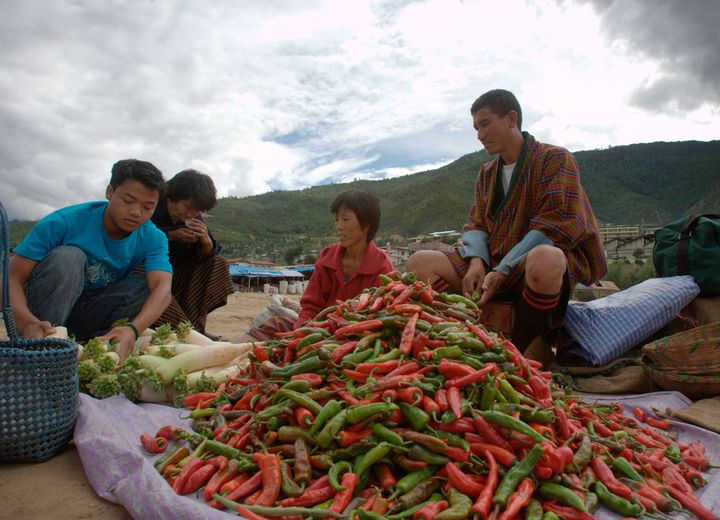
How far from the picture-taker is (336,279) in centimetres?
469

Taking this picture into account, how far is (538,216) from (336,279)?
6.21ft

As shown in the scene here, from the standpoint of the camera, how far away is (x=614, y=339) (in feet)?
15.1

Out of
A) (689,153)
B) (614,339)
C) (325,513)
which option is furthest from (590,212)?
(689,153)

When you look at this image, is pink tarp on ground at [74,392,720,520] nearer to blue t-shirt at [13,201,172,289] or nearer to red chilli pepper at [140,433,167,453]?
red chilli pepper at [140,433,167,453]

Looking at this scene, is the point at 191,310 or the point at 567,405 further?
the point at 191,310

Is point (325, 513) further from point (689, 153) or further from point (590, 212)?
point (689, 153)

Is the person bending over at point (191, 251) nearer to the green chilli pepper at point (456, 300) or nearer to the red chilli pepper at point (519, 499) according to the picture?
the green chilli pepper at point (456, 300)

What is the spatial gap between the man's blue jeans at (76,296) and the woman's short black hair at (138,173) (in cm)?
65

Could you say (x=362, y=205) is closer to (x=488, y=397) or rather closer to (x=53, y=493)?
(x=488, y=397)

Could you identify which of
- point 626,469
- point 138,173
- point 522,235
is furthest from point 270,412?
point 522,235

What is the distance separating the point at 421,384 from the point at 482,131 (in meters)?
2.99

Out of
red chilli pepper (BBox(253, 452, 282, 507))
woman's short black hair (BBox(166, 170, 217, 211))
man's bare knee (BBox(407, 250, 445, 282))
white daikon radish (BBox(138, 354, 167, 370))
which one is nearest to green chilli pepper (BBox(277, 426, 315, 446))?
red chilli pepper (BBox(253, 452, 282, 507))

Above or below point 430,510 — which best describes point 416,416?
above

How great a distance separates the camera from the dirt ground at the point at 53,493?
6.90 feet
